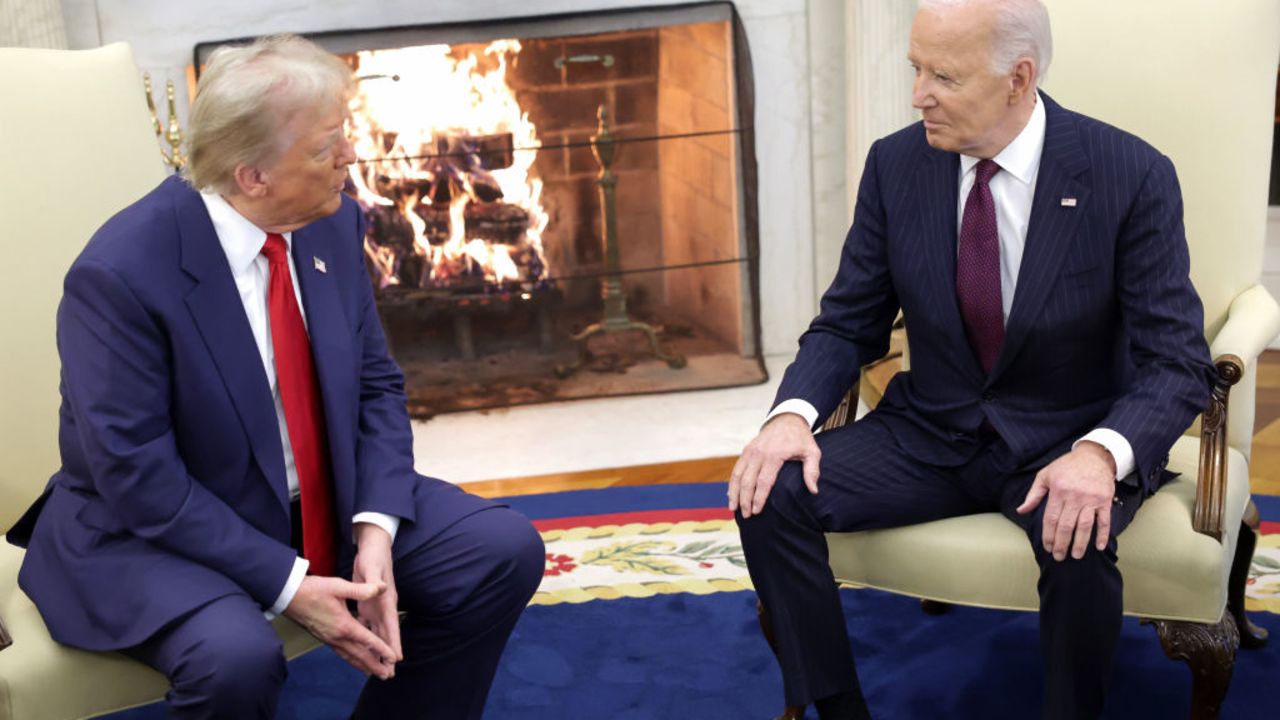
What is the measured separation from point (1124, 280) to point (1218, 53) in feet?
1.91

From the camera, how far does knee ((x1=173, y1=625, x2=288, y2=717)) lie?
1789mm

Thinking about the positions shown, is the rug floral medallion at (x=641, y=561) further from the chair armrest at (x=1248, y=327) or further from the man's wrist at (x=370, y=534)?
the chair armrest at (x=1248, y=327)

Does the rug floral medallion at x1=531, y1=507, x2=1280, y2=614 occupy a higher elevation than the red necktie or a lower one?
lower

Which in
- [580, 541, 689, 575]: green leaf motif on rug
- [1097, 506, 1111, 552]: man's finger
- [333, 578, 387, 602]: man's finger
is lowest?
[580, 541, 689, 575]: green leaf motif on rug

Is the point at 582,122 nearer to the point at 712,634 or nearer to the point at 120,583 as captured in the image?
the point at 712,634

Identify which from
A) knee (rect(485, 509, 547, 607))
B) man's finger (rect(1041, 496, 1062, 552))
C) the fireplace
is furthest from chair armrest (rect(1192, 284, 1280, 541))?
the fireplace

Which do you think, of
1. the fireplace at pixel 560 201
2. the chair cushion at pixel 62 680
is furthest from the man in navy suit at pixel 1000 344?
the fireplace at pixel 560 201

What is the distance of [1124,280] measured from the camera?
7.03 ft

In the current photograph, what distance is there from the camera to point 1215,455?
209 centimetres

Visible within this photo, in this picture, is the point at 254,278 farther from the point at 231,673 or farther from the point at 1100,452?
the point at 1100,452

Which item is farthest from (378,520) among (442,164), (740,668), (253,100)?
(442,164)

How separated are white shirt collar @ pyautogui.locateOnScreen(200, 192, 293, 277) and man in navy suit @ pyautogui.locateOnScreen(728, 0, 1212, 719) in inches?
31.0

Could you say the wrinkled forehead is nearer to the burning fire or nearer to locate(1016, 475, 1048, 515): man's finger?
locate(1016, 475, 1048, 515): man's finger

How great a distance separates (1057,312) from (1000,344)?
4.1 inches
